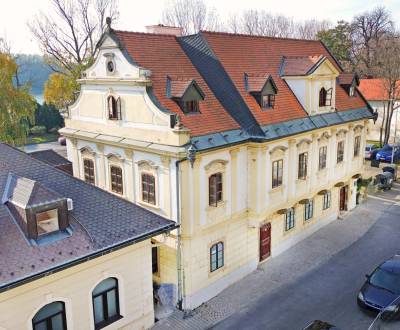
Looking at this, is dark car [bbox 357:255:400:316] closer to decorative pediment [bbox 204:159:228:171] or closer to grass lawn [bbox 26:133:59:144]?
decorative pediment [bbox 204:159:228:171]

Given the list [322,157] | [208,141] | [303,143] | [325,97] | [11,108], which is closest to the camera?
[208,141]

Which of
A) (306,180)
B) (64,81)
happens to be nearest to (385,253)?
A: (306,180)

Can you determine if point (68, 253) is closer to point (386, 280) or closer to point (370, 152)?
point (386, 280)

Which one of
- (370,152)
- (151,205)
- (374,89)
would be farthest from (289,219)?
(374,89)

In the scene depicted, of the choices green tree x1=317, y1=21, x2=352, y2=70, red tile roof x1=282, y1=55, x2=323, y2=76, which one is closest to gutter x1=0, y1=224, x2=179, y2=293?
→ red tile roof x1=282, y1=55, x2=323, y2=76

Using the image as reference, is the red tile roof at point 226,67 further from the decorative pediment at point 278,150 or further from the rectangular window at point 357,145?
the rectangular window at point 357,145

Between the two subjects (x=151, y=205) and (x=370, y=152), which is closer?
(x=151, y=205)

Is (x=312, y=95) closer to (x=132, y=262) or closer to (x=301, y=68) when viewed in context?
(x=301, y=68)
